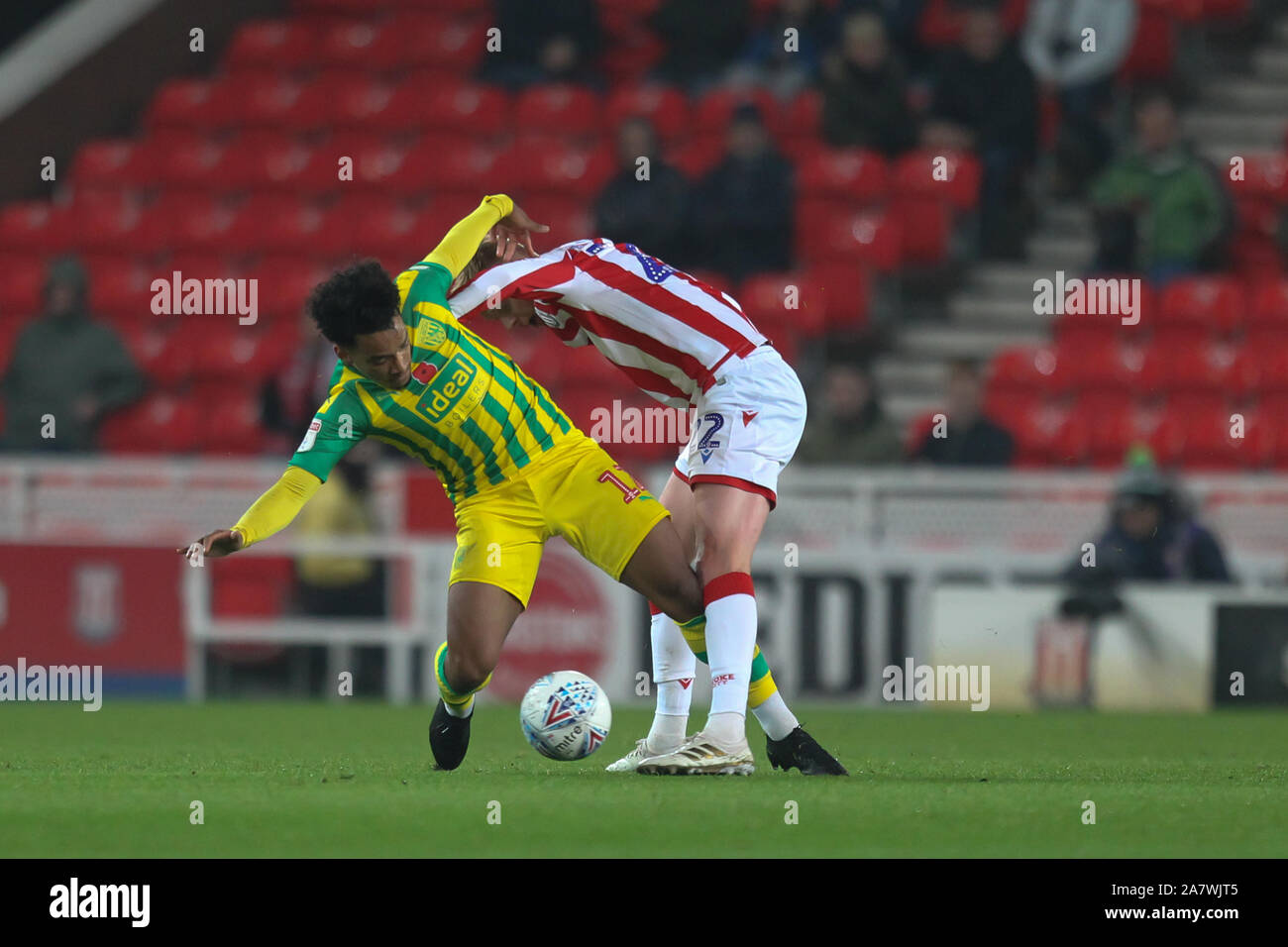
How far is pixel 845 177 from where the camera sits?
1475 cm

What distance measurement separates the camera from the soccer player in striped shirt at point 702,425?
271 inches

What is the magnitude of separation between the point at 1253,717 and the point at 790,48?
6835mm

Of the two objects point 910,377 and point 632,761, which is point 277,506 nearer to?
point 632,761

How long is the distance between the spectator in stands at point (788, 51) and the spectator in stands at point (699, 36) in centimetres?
19

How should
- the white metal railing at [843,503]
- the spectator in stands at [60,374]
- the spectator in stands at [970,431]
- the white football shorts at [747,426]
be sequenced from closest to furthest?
1. the white football shorts at [747,426]
2. the white metal railing at [843,503]
3. the spectator in stands at [970,431]
4. the spectator in stands at [60,374]

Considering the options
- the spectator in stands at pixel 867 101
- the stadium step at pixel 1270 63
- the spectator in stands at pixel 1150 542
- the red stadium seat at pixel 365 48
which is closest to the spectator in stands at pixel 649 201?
the spectator in stands at pixel 867 101

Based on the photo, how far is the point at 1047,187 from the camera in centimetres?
1532

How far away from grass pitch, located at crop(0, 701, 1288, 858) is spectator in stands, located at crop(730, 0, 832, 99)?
7519 mm

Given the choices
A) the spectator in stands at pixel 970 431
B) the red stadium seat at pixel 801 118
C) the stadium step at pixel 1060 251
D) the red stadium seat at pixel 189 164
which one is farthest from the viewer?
the red stadium seat at pixel 189 164

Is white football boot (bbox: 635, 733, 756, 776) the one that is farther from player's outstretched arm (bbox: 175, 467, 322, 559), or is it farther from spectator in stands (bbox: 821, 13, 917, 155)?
spectator in stands (bbox: 821, 13, 917, 155)

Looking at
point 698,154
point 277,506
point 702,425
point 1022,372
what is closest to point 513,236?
point 702,425

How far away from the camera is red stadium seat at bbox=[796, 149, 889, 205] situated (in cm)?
1466

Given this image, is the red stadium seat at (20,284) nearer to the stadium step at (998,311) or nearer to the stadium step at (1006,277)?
the stadium step at (998,311)

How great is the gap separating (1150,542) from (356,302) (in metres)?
6.63
